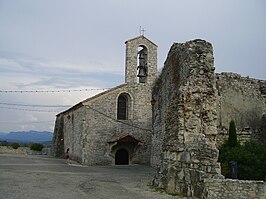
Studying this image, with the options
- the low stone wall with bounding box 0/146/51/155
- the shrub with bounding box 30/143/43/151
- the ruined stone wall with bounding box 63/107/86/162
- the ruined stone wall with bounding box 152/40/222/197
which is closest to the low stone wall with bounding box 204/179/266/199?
the ruined stone wall with bounding box 152/40/222/197

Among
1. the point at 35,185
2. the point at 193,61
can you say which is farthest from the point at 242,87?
the point at 35,185

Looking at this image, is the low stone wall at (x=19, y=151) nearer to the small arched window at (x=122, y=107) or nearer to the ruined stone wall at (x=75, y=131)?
the ruined stone wall at (x=75, y=131)

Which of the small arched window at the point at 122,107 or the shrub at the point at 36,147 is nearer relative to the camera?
the small arched window at the point at 122,107

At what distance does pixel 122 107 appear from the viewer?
26.3 metres

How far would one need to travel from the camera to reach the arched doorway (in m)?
25.8

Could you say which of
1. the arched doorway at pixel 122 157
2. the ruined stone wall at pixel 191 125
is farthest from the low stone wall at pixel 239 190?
the arched doorway at pixel 122 157

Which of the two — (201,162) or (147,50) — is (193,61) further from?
(147,50)

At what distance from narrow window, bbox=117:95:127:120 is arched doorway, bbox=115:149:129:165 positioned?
2531mm

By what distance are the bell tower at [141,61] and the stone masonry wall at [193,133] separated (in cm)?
1292

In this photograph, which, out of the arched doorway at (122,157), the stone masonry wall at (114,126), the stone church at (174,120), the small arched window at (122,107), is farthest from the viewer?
the small arched window at (122,107)

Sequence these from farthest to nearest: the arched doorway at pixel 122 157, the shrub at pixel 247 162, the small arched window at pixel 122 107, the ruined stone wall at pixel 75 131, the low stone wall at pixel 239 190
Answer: the small arched window at pixel 122 107
the arched doorway at pixel 122 157
the ruined stone wall at pixel 75 131
the shrub at pixel 247 162
the low stone wall at pixel 239 190

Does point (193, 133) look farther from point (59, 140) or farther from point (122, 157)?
point (59, 140)

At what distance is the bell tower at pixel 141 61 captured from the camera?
1016 inches

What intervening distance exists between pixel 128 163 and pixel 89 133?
3965 mm
